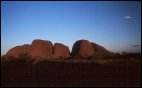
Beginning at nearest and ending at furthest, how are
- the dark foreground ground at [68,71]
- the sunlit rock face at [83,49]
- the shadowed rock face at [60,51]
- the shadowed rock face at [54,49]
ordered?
the dark foreground ground at [68,71] → the shadowed rock face at [54,49] → the sunlit rock face at [83,49] → the shadowed rock face at [60,51]

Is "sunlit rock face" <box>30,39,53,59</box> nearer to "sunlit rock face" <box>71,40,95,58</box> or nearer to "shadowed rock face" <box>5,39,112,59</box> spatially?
"shadowed rock face" <box>5,39,112,59</box>

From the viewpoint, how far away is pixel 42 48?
1896 inches

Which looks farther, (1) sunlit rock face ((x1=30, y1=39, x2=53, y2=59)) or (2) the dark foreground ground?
(1) sunlit rock face ((x1=30, y1=39, x2=53, y2=59))

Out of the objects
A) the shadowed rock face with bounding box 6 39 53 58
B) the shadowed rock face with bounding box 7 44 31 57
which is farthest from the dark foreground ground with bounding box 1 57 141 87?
the shadowed rock face with bounding box 7 44 31 57

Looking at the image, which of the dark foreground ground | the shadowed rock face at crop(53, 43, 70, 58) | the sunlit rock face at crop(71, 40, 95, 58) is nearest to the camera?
the dark foreground ground

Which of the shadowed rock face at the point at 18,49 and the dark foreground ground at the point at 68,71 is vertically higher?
the shadowed rock face at the point at 18,49

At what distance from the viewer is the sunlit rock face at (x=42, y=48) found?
47719mm

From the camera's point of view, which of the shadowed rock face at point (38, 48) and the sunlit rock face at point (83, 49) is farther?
the sunlit rock face at point (83, 49)

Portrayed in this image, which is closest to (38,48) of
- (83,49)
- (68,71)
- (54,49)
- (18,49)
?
(54,49)

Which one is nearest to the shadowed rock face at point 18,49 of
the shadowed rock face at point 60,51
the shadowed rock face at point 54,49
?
the shadowed rock face at point 54,49

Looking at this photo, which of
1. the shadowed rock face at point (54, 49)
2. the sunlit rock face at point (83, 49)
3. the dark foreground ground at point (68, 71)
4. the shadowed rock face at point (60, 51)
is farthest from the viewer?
the shadowed rock face at point (60, 51)

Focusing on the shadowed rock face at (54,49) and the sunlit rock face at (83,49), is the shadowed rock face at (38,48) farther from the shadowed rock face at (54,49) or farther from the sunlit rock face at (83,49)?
the sunlit rock face at (83,49)

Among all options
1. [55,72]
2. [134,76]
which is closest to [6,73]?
[55,72]

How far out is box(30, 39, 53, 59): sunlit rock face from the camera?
157 feet
